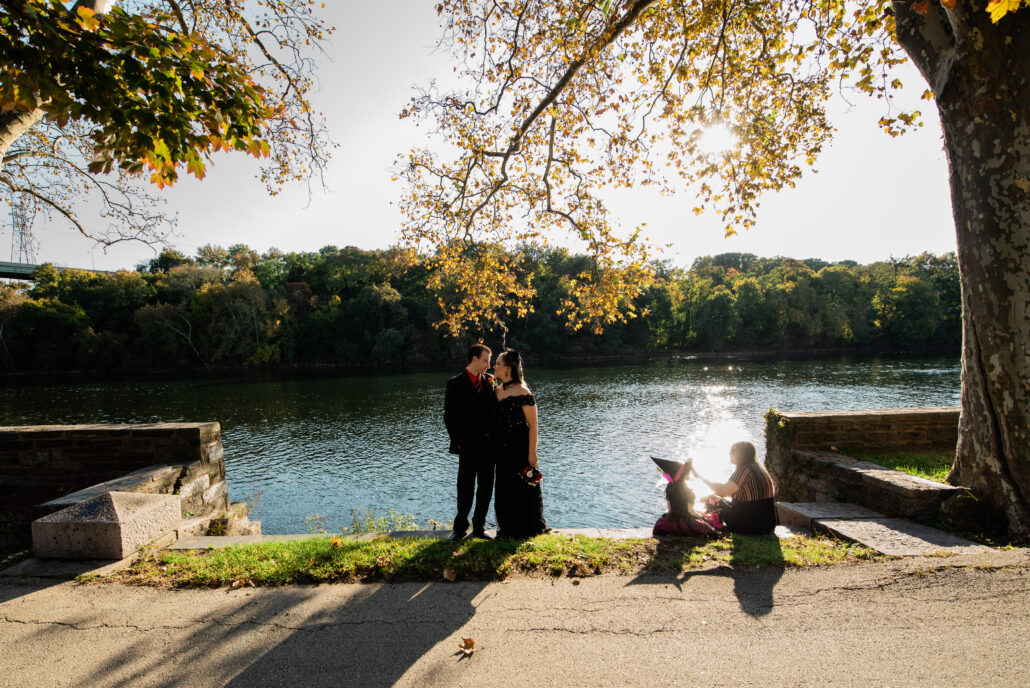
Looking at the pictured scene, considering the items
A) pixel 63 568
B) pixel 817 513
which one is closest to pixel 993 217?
pixel 817 513

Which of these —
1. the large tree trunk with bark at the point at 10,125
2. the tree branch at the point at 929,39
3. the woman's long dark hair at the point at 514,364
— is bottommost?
the woman's long dark hair at the point at 514,364

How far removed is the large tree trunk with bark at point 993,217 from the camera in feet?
14.3

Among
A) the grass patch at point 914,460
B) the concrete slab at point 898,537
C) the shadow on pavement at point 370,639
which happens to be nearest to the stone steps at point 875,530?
the concrete slab at point 898,537

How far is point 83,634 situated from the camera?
2.87 m

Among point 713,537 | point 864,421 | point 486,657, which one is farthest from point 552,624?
point 864,421

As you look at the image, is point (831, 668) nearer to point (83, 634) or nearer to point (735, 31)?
point (83, 634)

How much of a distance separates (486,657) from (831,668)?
1.73m

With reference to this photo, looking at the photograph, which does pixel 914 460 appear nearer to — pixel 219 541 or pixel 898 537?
pixel 898 537

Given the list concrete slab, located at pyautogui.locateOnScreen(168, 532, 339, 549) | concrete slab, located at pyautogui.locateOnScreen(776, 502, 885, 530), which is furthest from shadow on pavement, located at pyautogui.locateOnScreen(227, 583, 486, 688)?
concrete slab, located at pyautogui.locateOnScreen(776, 502, 885, 530)

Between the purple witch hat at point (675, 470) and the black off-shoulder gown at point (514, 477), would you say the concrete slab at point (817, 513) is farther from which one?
the black off-shoulder gown at point (514, 477)

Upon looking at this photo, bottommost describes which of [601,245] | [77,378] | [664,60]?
[77,378]

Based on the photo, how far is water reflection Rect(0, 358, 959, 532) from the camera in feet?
39.7

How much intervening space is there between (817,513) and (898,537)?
0.82 m

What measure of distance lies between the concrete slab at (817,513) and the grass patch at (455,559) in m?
0.71
